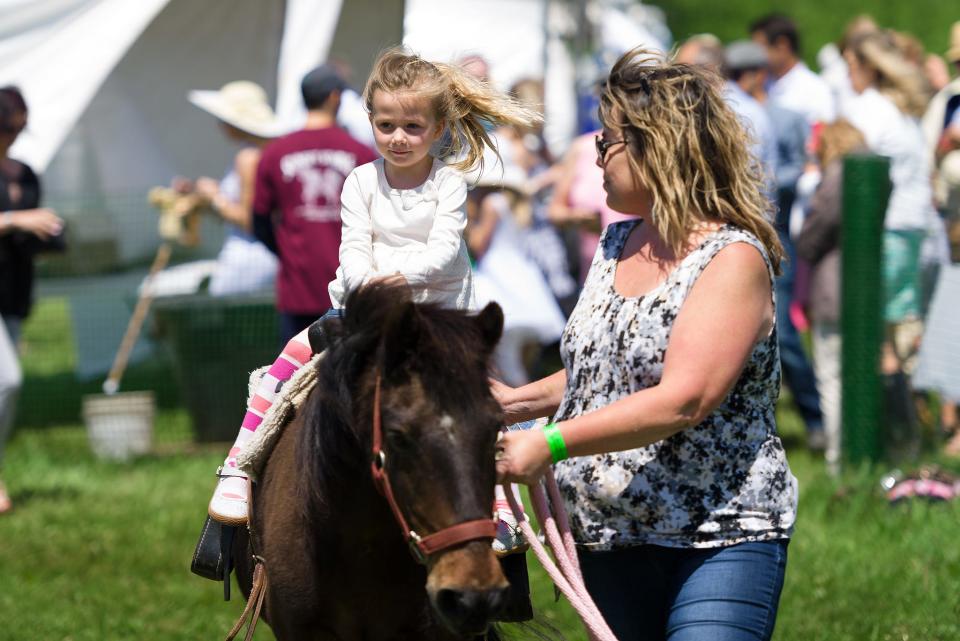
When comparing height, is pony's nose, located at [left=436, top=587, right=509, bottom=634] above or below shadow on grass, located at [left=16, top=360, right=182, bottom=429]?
above

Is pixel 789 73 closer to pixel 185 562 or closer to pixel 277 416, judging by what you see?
pixel 185 562

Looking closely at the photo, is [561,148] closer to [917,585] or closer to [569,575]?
[917,585]

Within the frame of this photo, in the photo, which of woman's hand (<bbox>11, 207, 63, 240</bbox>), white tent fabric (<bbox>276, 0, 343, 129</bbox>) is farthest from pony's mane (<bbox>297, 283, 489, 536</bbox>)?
white tent fabric (<bbox>276, 0, 343, 129</bbox>)

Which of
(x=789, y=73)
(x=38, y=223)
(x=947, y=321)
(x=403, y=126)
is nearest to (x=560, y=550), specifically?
(x=403, y=126)

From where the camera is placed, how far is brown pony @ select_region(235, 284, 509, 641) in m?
2.89

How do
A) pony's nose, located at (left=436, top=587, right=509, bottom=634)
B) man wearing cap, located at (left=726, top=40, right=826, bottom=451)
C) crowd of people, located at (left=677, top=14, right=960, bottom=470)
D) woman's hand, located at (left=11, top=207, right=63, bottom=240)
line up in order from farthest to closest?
man wearing cap, located at (left=726, top=40, right=826, bottom=451) → woman's hand, located at (left=11, top=207, right=63, bottom=240) → crowd of people, located at (left=677, top=14, right=960, bottom=470) → pony's nose, located at (left=436, top=587, right=509, bottom=634)

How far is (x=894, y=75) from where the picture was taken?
9383 mm

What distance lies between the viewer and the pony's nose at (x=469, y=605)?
110 inches

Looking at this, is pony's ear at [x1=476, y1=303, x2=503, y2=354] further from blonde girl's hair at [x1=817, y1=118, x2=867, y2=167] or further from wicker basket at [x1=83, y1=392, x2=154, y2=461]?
wicker basket at [x1=83, y1=392, x2=154, y2=461]

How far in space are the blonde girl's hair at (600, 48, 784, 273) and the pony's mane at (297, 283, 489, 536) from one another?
2.09ft

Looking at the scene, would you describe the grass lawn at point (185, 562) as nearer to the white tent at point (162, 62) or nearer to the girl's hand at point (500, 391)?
the girl's hand at point (500, 391)

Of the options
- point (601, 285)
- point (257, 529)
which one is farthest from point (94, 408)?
point (601, 285)

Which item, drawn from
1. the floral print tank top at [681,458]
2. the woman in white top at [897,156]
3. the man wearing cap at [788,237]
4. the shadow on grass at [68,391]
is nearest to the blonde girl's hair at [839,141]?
the woman in white top at [897,156]

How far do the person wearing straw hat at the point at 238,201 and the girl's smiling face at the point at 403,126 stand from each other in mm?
5551
